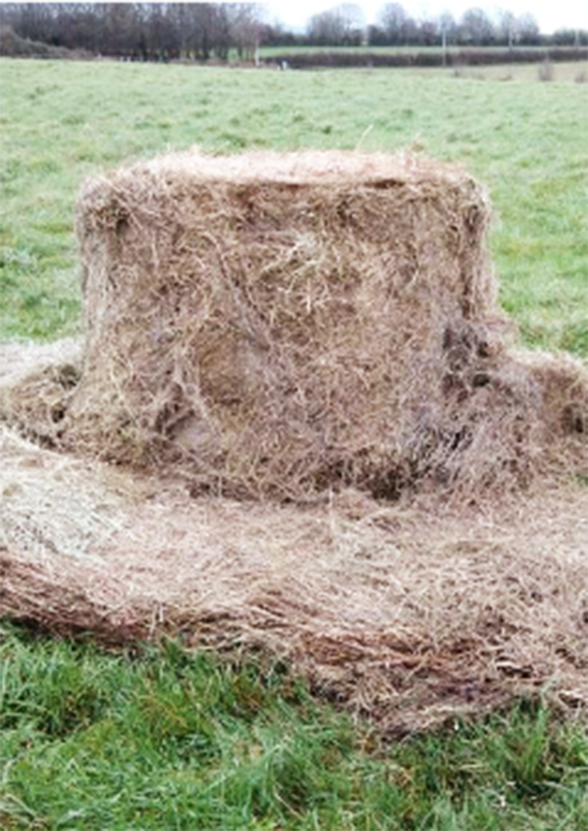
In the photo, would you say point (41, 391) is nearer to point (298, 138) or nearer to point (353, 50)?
point (298, 138)

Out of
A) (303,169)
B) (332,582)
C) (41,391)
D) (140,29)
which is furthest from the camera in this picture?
(140,29)

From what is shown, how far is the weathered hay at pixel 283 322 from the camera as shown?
4.88 metres

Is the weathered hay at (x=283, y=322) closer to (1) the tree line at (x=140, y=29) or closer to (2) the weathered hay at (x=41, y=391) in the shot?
(2) the weathered hay at (x=41, y=391)

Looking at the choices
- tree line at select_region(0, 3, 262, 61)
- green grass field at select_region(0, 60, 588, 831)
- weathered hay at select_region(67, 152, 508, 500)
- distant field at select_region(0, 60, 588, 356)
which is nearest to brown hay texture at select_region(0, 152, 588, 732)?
weathered hay at select_region(67, 152, 508, 500)

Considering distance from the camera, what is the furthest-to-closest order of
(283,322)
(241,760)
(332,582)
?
(283,322) < (332,582) < (241,760)

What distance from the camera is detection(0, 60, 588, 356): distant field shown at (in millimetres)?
9031

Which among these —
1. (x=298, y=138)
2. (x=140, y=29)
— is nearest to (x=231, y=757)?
(x=298, y=138)

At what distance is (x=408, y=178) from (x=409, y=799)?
2727 mm

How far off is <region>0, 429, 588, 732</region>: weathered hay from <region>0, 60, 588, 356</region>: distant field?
2256 mm

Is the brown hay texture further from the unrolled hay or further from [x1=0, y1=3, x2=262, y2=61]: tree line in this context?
[x1=0, y1=3, x2=262, y2=61]: tree line

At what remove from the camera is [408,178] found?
500 centimetres

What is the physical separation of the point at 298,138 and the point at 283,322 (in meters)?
12.8

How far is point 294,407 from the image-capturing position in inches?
193

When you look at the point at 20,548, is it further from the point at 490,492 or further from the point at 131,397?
the point at 490,492
